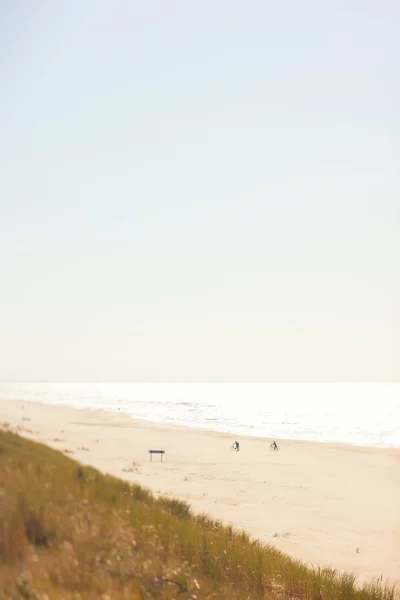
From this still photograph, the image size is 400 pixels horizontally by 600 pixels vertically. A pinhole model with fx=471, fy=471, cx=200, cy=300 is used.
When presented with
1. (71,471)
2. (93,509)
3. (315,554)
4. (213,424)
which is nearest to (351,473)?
(315,554)

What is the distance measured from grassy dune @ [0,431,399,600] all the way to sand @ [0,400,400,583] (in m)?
7.87

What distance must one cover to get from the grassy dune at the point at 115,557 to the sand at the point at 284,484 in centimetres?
787

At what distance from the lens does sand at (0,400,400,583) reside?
16203 mm

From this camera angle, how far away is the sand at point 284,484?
1620cm

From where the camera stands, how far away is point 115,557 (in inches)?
185

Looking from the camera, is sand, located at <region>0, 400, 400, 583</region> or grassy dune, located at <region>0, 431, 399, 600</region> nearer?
grassy dune, located at <region>0, 431, 399, 600</region>

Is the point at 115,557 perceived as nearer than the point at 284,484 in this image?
Yes

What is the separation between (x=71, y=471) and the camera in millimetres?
9477

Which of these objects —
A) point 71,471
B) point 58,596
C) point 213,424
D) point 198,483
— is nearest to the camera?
point 58,596

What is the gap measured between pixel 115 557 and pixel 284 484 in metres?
26.7

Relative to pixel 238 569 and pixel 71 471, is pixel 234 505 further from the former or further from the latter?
pixel 238 569

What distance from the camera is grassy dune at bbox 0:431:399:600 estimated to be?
401 centimetres

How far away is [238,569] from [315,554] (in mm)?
10236

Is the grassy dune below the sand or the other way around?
the other way around
